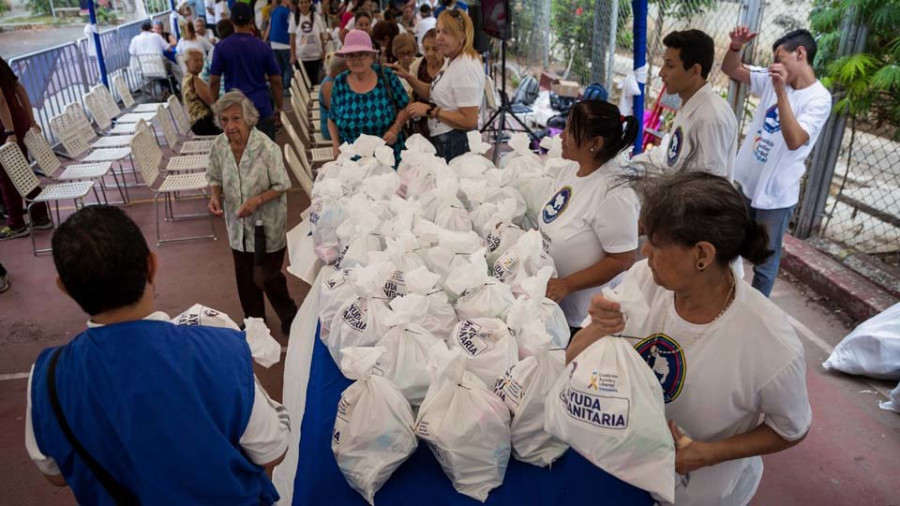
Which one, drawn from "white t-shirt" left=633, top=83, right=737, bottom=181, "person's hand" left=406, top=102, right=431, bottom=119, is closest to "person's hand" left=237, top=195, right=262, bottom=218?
"person's hand" left=406, top=102, right=431, bottom=119

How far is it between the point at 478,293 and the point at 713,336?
85 centimetres

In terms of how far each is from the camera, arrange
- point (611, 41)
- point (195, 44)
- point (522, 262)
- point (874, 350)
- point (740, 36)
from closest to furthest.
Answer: point (522, 262)
point (874, 350)
point (740, 36)
point (611, 41)
point (195, 44)

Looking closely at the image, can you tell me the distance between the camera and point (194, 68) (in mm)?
6309

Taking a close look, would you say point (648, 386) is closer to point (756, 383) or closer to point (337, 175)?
point (756, 383)

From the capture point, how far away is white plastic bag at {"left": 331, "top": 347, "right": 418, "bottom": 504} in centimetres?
156

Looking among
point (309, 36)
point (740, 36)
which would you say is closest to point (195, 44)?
point (309, 36)

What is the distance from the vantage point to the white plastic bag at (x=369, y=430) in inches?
61.5

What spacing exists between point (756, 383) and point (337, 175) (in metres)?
2.55

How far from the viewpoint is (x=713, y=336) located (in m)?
1.42

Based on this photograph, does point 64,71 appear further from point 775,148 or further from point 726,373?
point 726,373

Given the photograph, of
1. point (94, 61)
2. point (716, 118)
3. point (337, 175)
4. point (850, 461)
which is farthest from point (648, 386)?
point (94, 61)

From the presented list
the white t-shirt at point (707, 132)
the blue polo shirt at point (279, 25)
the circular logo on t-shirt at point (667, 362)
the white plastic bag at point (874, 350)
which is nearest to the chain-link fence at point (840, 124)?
the white plastic bag at point (874, 350)

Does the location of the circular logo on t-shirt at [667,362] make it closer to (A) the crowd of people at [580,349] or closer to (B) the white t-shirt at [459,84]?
(A) the crowd of people at [580,349]

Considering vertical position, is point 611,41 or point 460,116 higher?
point 611,41
